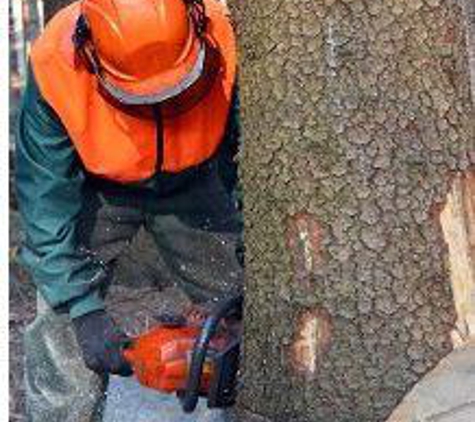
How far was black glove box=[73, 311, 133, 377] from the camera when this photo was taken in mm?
3271

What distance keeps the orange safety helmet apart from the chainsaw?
61 cm

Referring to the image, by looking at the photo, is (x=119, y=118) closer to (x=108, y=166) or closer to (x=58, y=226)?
(x=108, y=166)

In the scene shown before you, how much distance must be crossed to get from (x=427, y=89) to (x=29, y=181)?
1.27 m

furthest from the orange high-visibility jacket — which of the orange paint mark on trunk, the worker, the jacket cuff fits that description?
the orange paint mark on trunk

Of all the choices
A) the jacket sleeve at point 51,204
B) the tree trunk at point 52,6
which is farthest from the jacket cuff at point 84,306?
the tree trunk at point 52,6

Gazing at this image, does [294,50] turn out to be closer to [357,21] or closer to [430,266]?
[357,21]

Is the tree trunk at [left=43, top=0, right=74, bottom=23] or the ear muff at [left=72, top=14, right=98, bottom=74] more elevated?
the ear muff at [left=72, top=14, right=98, bottom=74]

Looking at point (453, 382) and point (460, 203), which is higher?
point (460, 203)

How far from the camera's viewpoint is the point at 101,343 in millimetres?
3283

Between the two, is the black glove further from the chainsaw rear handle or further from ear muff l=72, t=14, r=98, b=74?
ear muff l=72, t=14, r=98, b=74

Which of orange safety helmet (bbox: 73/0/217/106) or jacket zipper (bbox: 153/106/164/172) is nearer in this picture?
orange safety helmet (bbox: 73/0/217/106)

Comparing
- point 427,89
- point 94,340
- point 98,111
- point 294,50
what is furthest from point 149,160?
point 427,89

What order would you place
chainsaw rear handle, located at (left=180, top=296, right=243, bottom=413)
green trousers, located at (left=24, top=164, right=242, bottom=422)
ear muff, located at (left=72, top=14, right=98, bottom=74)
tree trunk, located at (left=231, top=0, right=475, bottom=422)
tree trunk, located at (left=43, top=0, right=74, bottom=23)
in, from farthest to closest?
tree trunk, located at (left=43, top=0, right=74, bottom=23) < green trousers, located at (left=24, top=164, right=242, bottom=422) < ear muff, located at (left=72, top=14, right=98, bottom=74) < chainsaw rear handle, located at (left=180, top=296, right=243, bottom=413) < tree trunk, located at (left=231, top=0, right=475, bottom=422)
